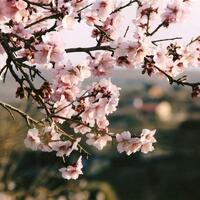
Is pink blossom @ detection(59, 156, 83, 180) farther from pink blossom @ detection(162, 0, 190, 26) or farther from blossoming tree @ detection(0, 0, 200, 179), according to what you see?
pink blossom @ detection(162, 0, 190, 26)

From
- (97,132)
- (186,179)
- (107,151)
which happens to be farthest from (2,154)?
(107,151)

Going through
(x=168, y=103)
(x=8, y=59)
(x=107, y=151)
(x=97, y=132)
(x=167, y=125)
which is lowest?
(x=97, y=132)

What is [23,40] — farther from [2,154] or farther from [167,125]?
[167,125]

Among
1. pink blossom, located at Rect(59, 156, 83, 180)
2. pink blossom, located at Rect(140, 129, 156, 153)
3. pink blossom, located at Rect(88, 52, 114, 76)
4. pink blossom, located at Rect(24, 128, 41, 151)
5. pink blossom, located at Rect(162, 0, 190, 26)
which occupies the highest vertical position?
pink blossom, located at Rect(162, 0, 190, 26)

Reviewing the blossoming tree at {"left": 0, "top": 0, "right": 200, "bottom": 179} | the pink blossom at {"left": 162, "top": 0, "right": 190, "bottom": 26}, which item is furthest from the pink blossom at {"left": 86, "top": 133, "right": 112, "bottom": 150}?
the pink blossom at {"left": 162, "top": 0, "right": 190, "bottom": 26}

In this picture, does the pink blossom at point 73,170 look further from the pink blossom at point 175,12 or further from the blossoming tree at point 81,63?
the pink blossom at point 175,12

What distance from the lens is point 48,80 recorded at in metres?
5.20

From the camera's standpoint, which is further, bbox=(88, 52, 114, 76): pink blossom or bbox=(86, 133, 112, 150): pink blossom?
bbox=(86, 133, 112, 150): pink blossom

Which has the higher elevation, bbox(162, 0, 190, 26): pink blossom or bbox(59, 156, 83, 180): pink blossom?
bbox(162, 0, 190, 26): pink blossom

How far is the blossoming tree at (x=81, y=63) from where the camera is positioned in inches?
193

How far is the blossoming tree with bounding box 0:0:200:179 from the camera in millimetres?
4895

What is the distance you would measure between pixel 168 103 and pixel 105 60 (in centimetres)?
7969

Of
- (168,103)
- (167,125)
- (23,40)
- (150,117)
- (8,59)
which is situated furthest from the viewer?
(168,103)

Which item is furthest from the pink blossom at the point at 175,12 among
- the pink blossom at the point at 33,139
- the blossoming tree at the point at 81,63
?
the pink blossom at the point at 33,139
